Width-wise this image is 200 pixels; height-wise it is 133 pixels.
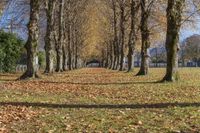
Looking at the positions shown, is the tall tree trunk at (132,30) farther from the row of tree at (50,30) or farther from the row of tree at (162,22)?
the row of tree at (50,30)

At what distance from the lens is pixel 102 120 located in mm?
12023

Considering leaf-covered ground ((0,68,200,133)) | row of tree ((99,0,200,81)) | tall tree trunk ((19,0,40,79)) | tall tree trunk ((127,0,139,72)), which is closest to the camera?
leaf-covered ground ((0,68,200,133))

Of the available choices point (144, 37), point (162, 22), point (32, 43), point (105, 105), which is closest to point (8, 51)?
point (162, 22)

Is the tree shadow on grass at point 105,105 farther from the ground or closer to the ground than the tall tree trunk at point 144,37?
closer to the ground

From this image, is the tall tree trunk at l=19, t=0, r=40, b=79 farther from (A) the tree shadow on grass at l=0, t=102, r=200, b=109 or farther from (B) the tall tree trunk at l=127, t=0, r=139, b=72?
(B) the tall tree trunk at l=127, t=0, r=139, b=72

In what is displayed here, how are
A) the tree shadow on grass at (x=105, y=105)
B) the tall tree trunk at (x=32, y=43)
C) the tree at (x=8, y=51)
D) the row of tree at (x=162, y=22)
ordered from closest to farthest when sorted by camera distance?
the tree shadow on grass at (x=105, y=105) < the row of tree at (x=162, y=22) < the tall tree trunk at (x=32, y=43) < the tree at (x=8, y=51)

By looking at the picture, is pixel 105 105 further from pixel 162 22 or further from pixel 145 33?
pixel 162 22

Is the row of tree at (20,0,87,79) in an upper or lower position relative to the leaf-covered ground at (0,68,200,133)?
upper

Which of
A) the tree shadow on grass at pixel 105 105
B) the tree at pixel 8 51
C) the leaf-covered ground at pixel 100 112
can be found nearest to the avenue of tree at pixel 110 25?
the tree at pixel 8 51

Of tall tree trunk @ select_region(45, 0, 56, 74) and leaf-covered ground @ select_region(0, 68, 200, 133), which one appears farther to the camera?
tall tree trunk @ select_region(45, 0, 56, 74)

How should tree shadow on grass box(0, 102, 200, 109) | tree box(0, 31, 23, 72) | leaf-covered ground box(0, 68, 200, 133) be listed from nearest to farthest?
1. leaf-covered ground box(0, 68, 200, 133)
2. tree shadow on grass box(0, 102, 200, 109)
3. tree box(0, 31, 23, 72)

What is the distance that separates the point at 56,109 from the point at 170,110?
349cm

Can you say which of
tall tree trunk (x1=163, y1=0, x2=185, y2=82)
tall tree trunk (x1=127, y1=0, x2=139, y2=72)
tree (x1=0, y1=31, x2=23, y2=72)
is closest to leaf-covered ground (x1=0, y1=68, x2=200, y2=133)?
tall tree trunk (x1=163, y1=0, x2=185, y2=82)

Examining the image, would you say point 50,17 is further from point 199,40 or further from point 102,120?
point 199,40
